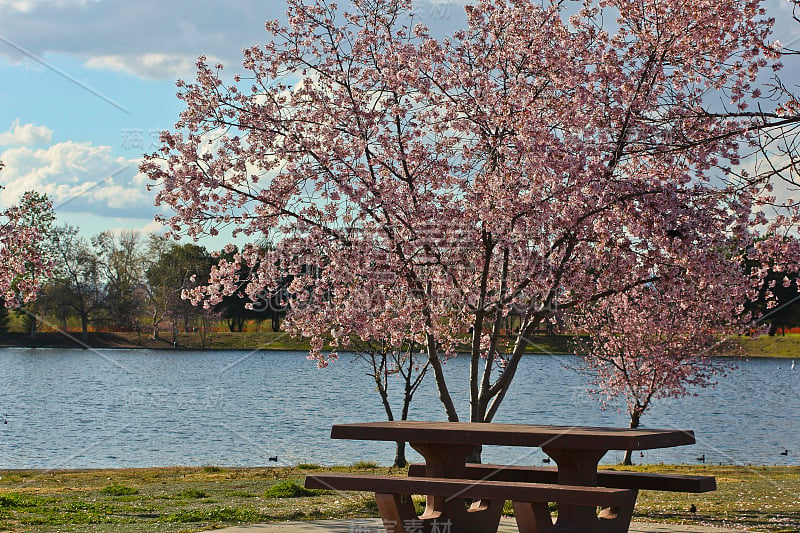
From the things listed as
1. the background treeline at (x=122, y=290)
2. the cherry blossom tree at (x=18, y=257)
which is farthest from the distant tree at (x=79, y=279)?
the cherry blossom tree at (x=18, y=257)

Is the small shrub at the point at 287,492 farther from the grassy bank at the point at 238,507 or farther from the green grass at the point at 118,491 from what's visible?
the green grass at the point at 118,491

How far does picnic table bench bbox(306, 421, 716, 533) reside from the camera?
6113 millimetres

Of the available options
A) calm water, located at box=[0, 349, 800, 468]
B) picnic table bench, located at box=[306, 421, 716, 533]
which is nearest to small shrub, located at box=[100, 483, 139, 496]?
picnic table bench, located at box=[306, 421, 716, 533]

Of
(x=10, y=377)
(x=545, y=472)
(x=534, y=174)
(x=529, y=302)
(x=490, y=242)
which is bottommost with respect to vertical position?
(x=10, y=377)

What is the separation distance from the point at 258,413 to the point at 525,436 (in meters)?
32.3

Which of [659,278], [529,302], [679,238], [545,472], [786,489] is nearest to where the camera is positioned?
[545,472]

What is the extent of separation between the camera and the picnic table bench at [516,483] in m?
6.11

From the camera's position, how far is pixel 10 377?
5372 centimetres

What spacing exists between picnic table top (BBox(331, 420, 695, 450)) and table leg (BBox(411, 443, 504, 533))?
1.72 ft

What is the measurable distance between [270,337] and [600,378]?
59.7 meters

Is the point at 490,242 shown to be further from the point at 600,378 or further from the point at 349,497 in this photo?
the point at 600,378

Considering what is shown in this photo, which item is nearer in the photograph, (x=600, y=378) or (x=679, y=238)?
(x=679, y=238)

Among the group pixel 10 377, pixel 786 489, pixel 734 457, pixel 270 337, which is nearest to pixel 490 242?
pixel 786 489

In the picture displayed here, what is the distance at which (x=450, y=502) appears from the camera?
23.8ft
